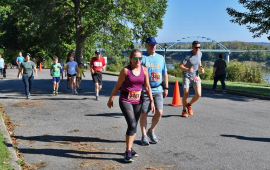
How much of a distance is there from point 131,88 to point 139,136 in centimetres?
202

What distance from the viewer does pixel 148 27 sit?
3941 centimetres

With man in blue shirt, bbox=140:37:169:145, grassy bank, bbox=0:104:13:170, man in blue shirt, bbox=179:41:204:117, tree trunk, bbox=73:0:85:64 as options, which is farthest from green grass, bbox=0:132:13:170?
tree trunk, bbox=73:0:85:64

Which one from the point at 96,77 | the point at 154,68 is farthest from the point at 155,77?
the point at 96,77

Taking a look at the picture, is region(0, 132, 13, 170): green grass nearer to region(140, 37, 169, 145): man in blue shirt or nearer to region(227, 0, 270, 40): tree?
region(140, 37, 169, 145): man in blue shirt

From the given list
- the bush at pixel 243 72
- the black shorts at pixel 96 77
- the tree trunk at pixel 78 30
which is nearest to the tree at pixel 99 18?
the tree trunk at pixel 78 30

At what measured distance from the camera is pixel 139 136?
7465mm

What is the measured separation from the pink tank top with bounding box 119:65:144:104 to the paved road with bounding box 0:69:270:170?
960 mm

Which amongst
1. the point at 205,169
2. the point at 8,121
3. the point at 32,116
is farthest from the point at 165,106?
the point at 205,169

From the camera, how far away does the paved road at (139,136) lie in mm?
5691

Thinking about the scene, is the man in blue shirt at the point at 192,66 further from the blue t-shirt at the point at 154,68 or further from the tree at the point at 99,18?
the tree at the point at 99,18

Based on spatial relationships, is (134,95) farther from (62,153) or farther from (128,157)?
(62,153)

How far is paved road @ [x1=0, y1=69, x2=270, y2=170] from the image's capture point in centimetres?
569

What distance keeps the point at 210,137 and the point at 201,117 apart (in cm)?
256

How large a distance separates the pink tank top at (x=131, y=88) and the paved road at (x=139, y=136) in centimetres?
96
